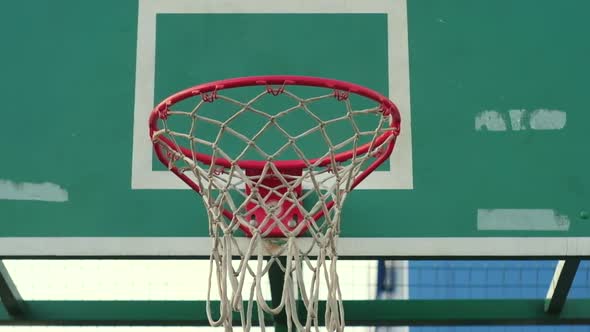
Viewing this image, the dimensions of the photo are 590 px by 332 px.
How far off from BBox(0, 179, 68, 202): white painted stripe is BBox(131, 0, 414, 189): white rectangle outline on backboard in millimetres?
283

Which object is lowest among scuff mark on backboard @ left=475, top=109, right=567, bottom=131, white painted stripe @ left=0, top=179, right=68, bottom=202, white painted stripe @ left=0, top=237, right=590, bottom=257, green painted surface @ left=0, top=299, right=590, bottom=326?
green painted surface @ left=0, top=299, right=590, bottom=326

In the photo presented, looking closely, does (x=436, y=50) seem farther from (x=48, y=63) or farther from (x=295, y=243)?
(x=48, y=63)

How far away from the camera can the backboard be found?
13.8 feet

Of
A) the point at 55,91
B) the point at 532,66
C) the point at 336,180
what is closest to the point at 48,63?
the point at 55,91

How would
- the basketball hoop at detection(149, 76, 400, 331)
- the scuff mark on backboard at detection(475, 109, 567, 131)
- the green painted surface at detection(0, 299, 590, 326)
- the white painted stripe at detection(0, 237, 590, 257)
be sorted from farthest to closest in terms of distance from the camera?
the green painted surface at detection(0, 299, 590, 326) < the scuff mark on backboard at detection(475, 109, 567, 131) < the white painted stripe at detection(0, 237, 590, 257) < the basketball hoop at detection(149, 76, 400, 331)

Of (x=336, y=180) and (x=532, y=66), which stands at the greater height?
(x=532, y=66)

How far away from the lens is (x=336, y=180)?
3.84 meters

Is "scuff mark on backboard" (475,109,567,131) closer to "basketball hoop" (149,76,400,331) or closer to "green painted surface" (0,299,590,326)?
"basketball hoop" (149,76,400,331)

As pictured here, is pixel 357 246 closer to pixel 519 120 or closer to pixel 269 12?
pixel 519 120

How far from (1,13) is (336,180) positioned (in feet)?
5.35

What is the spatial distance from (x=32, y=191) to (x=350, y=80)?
127 centimetres

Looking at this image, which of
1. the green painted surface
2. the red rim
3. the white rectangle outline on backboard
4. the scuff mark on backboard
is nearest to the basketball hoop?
the red rim

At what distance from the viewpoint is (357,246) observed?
416 centimetres

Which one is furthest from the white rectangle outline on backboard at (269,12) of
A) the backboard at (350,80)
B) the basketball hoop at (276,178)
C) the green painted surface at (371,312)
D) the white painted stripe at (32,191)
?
the green painted surface at (371,312)
